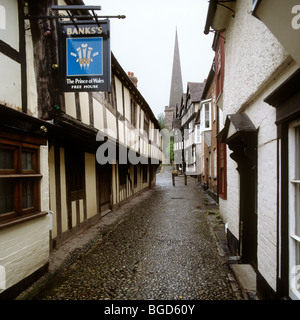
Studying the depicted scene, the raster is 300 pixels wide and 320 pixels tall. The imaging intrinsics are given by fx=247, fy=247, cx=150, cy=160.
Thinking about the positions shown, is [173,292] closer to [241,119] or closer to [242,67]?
[241,119]

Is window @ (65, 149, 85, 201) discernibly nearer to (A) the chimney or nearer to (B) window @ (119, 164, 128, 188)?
(B) window @ (119, 164, 128, 188)

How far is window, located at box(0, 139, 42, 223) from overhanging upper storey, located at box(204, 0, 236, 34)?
472cm

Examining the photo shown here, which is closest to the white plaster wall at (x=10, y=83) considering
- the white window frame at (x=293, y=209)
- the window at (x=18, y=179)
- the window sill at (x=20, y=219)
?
the window at (x=18, y=179)

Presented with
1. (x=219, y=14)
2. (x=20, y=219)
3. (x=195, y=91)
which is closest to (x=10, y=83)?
(x=20, y=219)

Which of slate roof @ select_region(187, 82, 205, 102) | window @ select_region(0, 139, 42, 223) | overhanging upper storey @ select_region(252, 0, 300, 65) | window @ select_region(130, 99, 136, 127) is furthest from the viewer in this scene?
slate roof @ select_region(187, 82, 205, 102)

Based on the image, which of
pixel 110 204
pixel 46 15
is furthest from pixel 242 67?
pixel 110 204

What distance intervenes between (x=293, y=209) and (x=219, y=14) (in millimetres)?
4960

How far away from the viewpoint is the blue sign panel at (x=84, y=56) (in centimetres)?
485

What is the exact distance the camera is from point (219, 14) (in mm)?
5711

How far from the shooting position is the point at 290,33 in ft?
7.52

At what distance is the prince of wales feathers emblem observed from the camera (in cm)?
485

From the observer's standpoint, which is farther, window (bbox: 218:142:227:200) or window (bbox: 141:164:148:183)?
window (bbox: 141:164:148:183)

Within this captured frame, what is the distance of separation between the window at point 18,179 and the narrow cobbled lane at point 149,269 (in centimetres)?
141

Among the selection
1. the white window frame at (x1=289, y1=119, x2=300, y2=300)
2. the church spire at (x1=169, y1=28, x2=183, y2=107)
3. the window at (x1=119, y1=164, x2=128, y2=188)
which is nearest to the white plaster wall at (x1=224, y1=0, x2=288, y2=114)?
the white window frame at (x1=289, y1=119, x2=300, y2=300)
